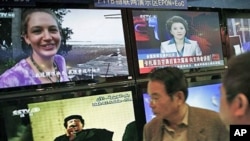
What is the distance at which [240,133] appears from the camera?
117 centimetres

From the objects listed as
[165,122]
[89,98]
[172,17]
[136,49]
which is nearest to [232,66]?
[165,122]

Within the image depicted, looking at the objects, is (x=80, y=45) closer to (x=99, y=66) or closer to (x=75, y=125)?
(x=99, y=66)

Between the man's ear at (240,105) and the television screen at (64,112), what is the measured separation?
162cm

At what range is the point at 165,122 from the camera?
2.11 m

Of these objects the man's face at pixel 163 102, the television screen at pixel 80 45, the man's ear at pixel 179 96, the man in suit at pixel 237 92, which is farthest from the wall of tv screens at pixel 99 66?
the man in suit at pixel 237 92

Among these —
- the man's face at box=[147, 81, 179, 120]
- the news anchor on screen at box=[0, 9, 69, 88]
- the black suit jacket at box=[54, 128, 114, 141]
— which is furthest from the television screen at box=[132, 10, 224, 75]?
the man's face at box=[147, 81, 179, 120]

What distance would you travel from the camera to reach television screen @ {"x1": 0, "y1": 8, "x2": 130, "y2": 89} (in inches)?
96.4

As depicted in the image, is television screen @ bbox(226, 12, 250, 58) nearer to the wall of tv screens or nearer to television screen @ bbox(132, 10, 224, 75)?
television screen @ bbox(132, 10, 224, 75)

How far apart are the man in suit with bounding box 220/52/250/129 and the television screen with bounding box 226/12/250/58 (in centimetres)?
Result: 254

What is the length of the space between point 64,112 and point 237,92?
5.40ft

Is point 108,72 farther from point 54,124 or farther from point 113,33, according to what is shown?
point 54,124

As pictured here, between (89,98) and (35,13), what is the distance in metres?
0.74

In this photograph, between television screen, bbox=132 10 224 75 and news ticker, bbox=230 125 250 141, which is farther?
television screen, bbox=132 10 224 75

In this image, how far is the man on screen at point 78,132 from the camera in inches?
102
